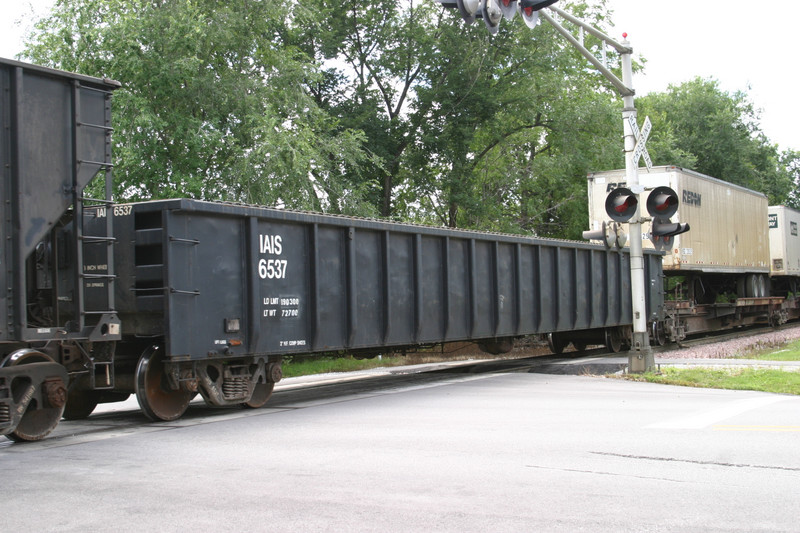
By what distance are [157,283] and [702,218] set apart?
18.8 metres

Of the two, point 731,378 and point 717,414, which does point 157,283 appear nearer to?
point 717,414

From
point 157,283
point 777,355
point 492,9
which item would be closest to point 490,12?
point 492,9

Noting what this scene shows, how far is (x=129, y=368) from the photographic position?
35.8 ft

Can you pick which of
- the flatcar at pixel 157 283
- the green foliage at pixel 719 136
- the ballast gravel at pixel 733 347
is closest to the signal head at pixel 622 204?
the flatcar at pixel 157 283

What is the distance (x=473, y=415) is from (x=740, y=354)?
38.7 ft

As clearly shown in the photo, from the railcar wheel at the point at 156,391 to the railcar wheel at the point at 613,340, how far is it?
13982 mm

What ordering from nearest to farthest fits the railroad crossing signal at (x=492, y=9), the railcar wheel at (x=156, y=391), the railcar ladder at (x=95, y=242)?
the railcar ladder at (x=95, y=242) < the railroad crossing signal at (x=492, y=9) < the railcar wheel at (x=156, y=391)

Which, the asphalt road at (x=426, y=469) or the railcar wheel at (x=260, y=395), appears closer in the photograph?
the asphalt road at (x=426, y=469)

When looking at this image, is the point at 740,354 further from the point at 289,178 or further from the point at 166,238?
the point at 166,238

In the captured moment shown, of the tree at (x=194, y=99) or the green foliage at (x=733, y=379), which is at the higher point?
the tree at (x=194, y=99)

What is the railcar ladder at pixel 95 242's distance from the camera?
9273 millimetres

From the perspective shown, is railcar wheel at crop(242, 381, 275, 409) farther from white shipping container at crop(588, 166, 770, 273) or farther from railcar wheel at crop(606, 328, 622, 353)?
white shipping container at crop(588, 166, 770, 273)

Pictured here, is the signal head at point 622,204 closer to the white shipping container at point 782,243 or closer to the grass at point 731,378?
the grass at point 731,378

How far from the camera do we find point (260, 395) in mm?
11812
